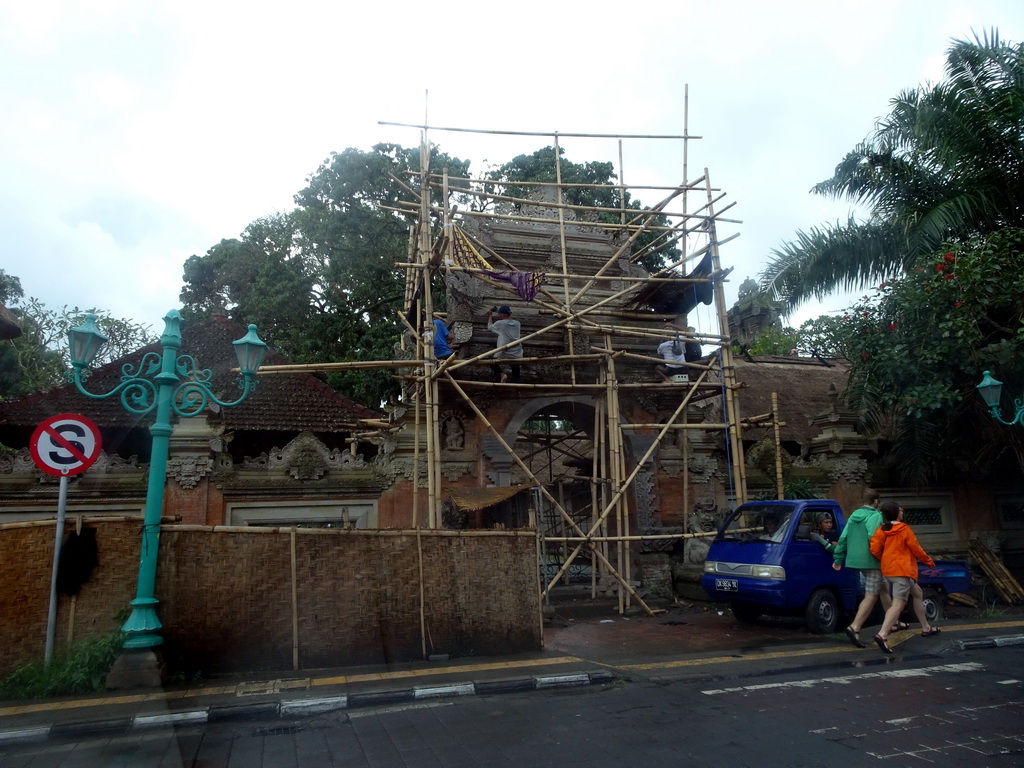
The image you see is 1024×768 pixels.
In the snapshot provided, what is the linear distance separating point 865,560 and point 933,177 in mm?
9135

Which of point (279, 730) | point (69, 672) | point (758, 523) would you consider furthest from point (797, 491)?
point (69, 672)

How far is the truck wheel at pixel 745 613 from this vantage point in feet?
33.5

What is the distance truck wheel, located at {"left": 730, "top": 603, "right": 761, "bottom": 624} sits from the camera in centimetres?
1020

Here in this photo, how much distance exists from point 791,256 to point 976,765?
12.4m

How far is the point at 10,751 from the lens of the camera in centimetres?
520

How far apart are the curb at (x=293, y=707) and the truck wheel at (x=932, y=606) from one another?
5609mm

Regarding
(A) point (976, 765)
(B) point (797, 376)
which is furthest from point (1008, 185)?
(A) point (976, 765)

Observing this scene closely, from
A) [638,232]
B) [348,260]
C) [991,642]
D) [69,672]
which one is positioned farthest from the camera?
[348,260]

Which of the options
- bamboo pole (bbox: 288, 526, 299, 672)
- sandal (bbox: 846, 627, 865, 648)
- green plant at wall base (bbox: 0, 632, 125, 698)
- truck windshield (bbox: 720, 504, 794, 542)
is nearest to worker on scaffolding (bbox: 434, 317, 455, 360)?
bamboo pole (bbox: 288, 526, 299, 672)

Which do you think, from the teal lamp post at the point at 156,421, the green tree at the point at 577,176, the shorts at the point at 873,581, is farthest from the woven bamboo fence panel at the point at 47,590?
the green tree at the point at 577,176

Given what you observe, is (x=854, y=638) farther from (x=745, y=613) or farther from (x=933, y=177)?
(x=933, y=177)

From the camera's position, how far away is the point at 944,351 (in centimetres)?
1222

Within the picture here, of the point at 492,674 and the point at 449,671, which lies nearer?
the point at 492,674

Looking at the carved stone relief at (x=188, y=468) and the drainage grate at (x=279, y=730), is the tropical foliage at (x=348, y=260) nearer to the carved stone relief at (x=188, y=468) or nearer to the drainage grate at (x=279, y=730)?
the carved stone relief at (x=188, y=468)
